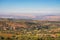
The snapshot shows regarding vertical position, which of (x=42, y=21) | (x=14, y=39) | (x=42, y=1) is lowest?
(x=14, y=39)

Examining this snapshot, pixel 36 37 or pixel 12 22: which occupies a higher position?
pixel 12 22

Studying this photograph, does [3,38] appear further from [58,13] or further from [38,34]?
[58,13]

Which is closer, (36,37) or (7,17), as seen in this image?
(36,37)

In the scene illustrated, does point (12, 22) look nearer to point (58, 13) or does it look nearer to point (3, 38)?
point (3, 38)

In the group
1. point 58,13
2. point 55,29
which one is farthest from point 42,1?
point 55,29

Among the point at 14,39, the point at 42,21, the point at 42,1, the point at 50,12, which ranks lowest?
the point at 14,39

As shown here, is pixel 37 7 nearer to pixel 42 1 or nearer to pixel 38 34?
pixel 42 1

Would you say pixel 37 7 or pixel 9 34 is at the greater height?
pixel 37 7

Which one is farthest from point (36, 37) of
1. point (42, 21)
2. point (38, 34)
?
point (42, 21)
